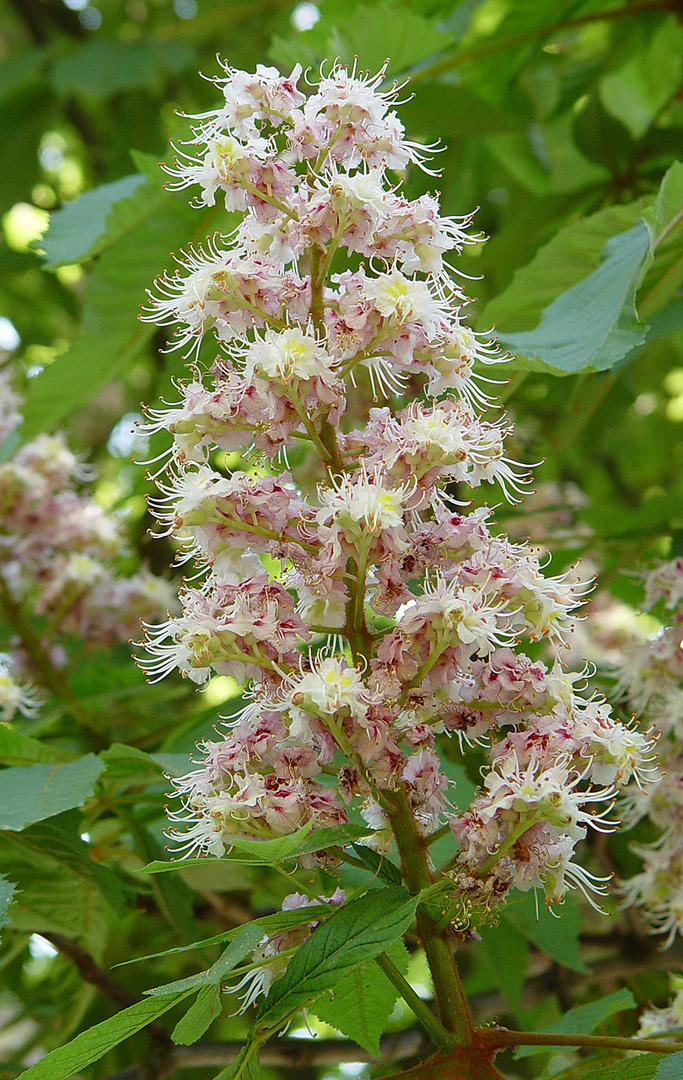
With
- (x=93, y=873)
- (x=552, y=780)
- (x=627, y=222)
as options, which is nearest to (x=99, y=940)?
(x=93, y=873)

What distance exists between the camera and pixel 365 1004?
1.09 meters

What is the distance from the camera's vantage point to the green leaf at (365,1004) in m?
1.08

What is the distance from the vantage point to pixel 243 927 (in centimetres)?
91

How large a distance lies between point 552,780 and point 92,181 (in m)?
3.48

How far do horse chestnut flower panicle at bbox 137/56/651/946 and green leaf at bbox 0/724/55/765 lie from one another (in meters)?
0.38

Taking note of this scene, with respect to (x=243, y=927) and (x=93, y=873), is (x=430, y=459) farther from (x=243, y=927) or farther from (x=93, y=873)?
(x=93, y=873)

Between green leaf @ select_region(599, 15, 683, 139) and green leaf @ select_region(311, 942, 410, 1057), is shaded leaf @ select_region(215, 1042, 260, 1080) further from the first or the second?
green leaf @ select_region(599, 15, 683, 139)

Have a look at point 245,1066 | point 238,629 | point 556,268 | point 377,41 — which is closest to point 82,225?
point 377,41

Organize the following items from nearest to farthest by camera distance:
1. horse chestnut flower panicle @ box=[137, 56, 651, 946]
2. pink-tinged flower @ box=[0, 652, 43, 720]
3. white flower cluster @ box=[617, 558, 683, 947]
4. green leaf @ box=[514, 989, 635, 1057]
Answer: horse chestnut flower panicle @ box=[137, 56, 651, 946], green leaf @ box=[514, 989, 635, 1057], white flower cluster @ box=[617, 558, 683, 947], pink-tinged flower @ box=[0, 652, 43, 720]

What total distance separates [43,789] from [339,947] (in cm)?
52

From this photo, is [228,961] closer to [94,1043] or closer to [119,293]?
[94,1043]

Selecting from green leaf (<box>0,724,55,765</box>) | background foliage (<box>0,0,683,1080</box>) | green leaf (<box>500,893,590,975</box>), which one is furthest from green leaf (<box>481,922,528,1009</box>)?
green leaf (<box>0,724,55,765</box>)

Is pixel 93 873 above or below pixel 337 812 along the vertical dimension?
below

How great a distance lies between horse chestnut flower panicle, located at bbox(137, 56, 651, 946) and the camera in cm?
95
